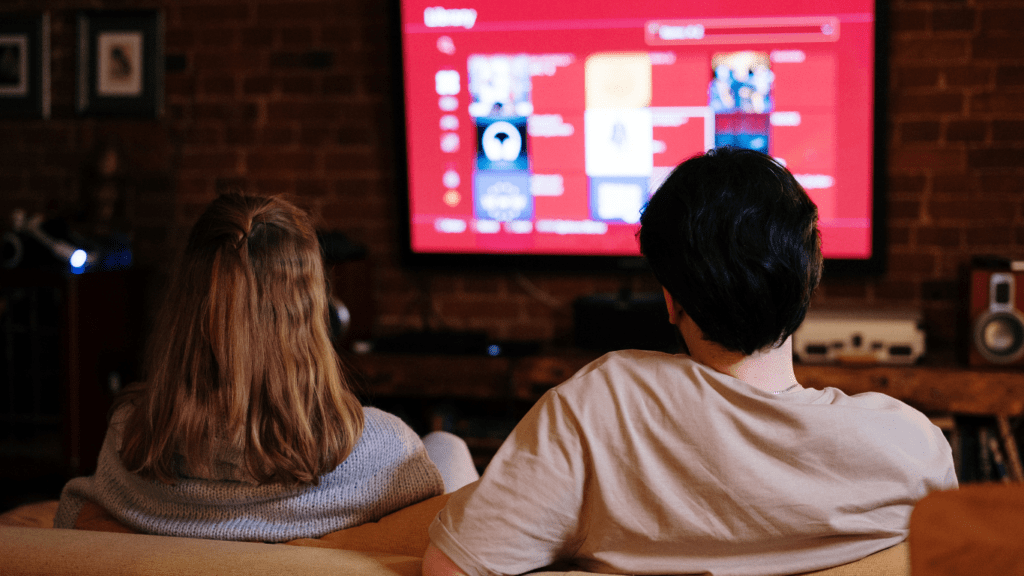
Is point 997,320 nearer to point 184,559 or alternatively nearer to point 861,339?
point 861,339

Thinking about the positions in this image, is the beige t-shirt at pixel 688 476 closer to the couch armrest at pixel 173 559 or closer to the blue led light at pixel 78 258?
the couch armrest at pixel 173 559

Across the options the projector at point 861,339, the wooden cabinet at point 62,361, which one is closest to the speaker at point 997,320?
the projector at point 861,339

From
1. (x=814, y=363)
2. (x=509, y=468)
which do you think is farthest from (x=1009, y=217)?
(x=509, y=468)

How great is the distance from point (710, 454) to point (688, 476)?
0.03 m

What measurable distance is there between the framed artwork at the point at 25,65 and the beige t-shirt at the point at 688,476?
133 inches

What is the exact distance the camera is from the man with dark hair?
89cm

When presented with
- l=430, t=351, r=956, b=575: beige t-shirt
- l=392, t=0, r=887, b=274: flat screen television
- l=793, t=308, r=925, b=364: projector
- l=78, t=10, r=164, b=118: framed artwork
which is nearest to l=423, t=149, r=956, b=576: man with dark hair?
l=430, t=351, r=956, b=575: beige t-shirt

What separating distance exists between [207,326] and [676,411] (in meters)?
0.60

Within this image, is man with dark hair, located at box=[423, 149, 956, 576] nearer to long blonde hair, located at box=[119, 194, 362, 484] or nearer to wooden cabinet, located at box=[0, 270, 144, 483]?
long blonde hair, located at box=[119, 194, 362, 484]

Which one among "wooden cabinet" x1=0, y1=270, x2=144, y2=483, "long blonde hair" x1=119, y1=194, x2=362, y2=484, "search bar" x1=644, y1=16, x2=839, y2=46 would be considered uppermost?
"search bar" x1=644, y1=16, x2=839, y2=46

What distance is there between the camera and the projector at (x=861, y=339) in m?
2.68

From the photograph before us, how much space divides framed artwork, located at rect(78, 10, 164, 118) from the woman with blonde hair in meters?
2.60

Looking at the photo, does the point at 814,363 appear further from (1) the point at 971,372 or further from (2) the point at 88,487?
(2) the point at 88,487

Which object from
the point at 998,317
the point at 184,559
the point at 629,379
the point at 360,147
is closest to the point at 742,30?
the point at 998,317
